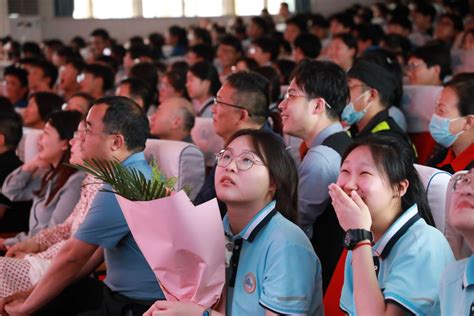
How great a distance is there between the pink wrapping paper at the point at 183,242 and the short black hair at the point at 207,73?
365 cm

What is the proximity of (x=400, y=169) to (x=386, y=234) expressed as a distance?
19 cm

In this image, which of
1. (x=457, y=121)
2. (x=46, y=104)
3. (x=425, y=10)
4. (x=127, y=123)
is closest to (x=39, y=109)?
(x=46, y=104)

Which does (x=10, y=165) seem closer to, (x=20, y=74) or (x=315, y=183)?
(x=315, y=183)

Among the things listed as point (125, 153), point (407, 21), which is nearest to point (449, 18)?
point (407, 21)

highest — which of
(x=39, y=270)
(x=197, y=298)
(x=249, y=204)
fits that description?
(x=249, y=204)

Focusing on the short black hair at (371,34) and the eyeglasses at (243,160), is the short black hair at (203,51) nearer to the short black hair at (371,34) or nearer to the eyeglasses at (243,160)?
the short black hair at (371,34)

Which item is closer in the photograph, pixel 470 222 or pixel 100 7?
pixel 470 222

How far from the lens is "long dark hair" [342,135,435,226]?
7.59 feet

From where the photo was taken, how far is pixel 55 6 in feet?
54.0

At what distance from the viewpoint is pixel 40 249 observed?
3.88 m

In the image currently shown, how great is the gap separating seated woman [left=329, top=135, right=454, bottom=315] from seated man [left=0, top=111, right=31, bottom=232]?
2.59 meters

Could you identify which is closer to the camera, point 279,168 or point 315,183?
point 279,168

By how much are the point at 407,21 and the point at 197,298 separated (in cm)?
869

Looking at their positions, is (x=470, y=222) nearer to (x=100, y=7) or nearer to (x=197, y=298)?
(x=197, y=298)
